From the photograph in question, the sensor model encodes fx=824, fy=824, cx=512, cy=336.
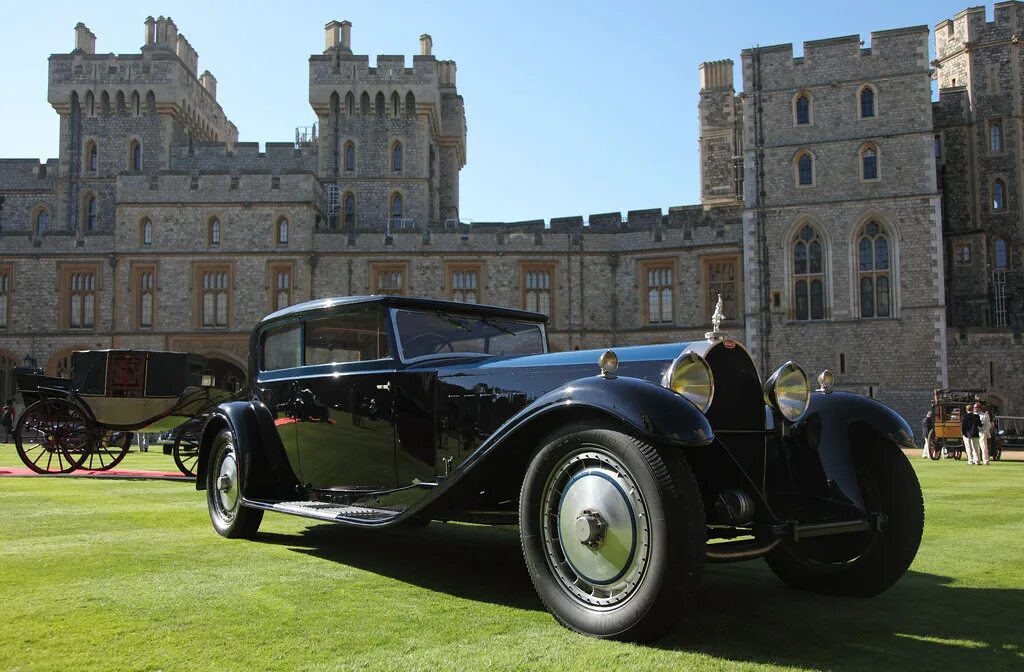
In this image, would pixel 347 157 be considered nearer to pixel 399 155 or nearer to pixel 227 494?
pixel 399 155

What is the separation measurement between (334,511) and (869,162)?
26.1 m

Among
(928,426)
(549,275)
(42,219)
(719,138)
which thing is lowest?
(928,426)

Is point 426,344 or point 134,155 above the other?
point 134,155

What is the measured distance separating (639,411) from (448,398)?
62.5 inches

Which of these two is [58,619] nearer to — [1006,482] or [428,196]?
[1006,482]

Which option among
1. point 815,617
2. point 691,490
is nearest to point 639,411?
point 691,490

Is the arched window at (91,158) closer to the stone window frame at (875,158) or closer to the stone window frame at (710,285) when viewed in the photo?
the stone window frame at (710,285)

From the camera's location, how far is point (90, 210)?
3703 cm

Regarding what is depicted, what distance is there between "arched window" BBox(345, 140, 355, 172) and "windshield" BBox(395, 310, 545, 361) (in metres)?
31.6

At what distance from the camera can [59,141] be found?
122 ft

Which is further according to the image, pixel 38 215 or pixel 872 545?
pixel 38 215

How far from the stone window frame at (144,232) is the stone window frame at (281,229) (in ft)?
14.4

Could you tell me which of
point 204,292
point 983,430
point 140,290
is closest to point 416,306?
point 983,430

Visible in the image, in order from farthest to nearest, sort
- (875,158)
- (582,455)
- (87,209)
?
(87,209) → (875,158) → (582,455)
